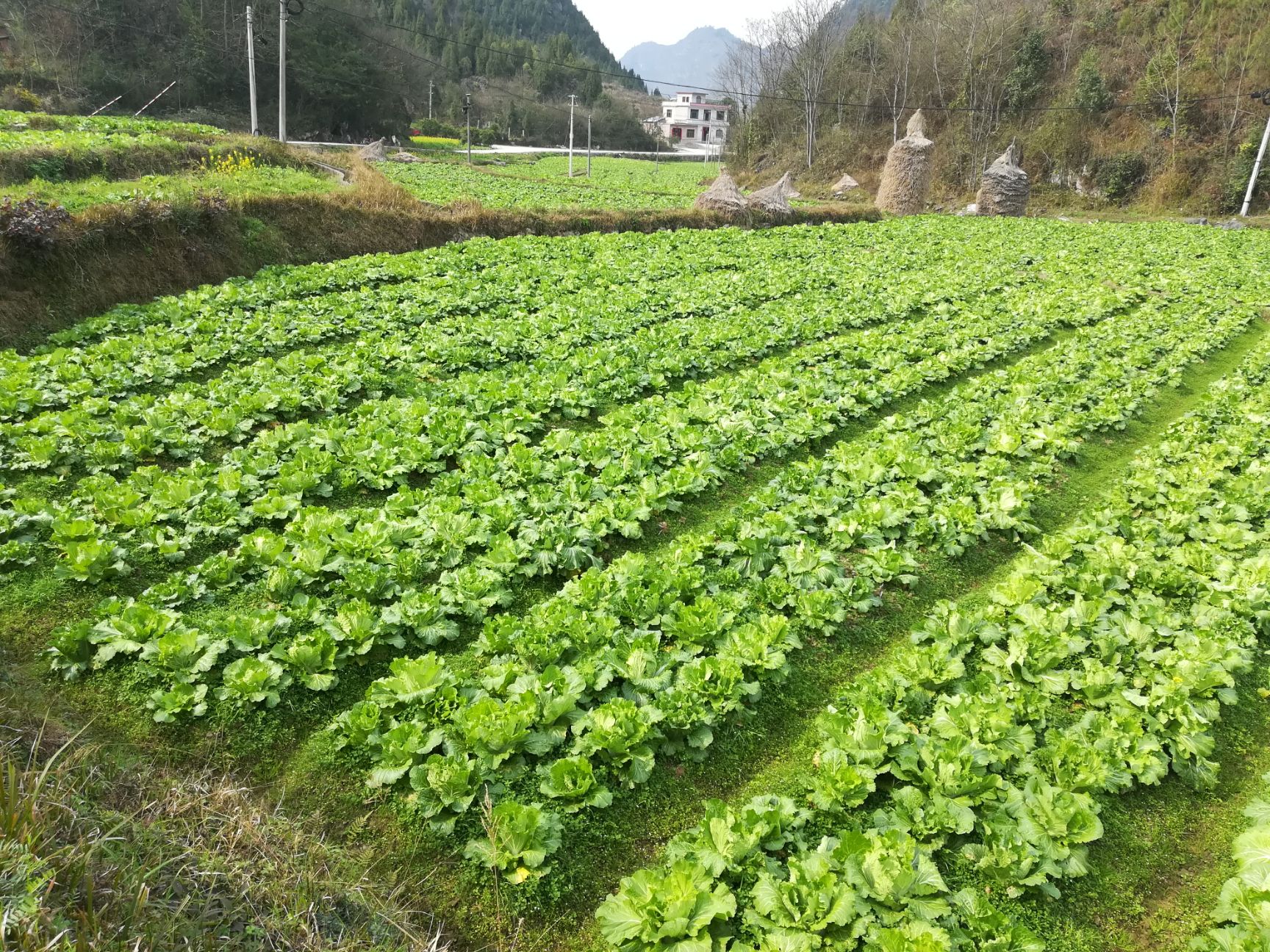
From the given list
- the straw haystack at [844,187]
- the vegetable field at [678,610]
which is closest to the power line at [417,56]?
the straw haystack at [844,187]

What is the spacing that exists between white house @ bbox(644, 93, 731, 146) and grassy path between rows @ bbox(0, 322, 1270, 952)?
5497 inches

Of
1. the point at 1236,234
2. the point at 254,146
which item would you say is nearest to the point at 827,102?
the point at 1236,234

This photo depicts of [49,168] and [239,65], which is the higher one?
[239,65]

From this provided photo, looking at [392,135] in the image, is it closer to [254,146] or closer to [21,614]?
[254,146]

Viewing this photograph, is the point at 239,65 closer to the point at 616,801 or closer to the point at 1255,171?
the point at 616,801

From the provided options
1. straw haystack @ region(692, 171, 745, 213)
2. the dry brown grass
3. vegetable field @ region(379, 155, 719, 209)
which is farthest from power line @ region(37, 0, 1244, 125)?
the dry brown grass

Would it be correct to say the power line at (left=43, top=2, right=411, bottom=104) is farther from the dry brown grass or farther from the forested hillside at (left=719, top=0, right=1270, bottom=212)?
the dry brown grass

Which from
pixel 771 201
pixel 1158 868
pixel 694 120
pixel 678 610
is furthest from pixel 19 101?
pixel 694 120

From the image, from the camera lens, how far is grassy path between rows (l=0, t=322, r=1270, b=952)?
158 inches

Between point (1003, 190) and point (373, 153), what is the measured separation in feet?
133

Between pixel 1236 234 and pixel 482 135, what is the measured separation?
71.3 m

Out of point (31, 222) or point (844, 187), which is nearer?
point (31, 222)

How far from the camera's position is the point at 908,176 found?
39.8m

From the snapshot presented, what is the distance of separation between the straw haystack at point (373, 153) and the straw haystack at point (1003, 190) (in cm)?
3823
